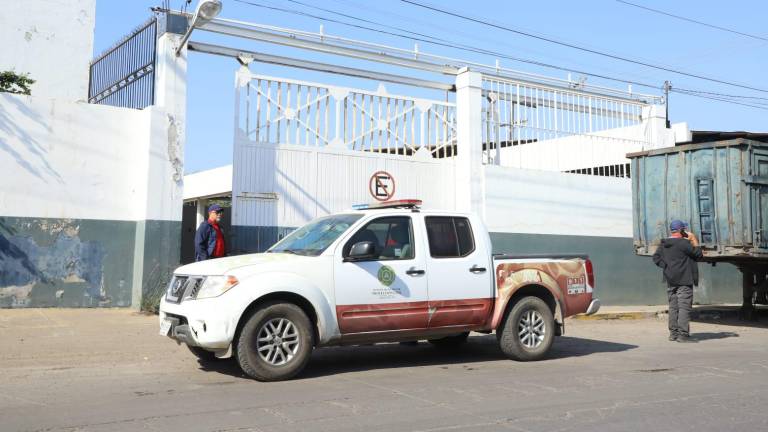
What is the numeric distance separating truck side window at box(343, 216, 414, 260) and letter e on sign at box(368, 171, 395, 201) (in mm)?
6830

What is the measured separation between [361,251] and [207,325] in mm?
1674

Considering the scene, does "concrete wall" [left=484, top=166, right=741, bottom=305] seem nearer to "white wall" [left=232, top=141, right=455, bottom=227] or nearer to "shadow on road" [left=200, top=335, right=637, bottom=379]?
"white wall" [left=232, top=141, right=455, bottom=227]

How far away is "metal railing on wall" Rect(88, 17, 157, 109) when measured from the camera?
41.9 feet

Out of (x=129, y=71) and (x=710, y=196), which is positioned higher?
(x=129, y=71)

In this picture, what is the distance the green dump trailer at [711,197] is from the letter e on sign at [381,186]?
483 centimetres

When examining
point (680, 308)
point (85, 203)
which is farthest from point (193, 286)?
point (680, 308)

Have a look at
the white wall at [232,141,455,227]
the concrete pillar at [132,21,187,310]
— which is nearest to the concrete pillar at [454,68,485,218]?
the white wall at [232,141,455,227]

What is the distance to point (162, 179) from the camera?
12.2 m

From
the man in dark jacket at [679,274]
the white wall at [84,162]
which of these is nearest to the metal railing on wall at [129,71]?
the white wall at [84,162]

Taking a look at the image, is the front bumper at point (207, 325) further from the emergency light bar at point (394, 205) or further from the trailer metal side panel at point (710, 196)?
the trailer metal side panel at point (710, 196)

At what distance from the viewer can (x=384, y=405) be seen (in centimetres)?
598

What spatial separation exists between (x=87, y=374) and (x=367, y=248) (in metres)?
3.25

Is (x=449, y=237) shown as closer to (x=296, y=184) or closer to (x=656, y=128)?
(x=296, y=184)

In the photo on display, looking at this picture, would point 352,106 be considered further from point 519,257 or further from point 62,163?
point 519,257
